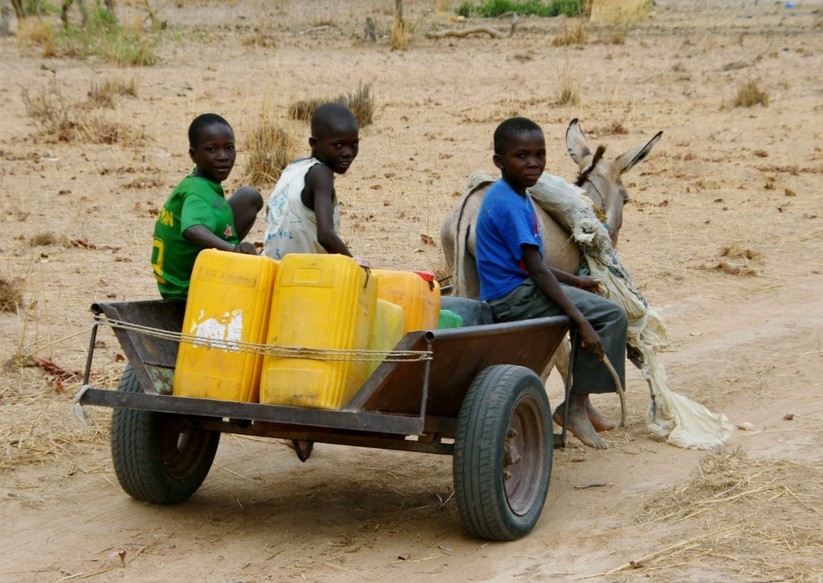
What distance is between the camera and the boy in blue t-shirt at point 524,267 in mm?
4887

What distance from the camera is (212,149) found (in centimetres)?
475

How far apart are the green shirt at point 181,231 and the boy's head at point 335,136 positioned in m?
0.48

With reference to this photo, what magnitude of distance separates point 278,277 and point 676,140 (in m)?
10.2

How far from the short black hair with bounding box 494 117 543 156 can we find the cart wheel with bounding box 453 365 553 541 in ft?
3.70

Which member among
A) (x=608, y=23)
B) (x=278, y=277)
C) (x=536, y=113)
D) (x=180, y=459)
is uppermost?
(x=608, y=23)

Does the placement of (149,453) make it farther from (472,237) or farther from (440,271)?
(440,271)

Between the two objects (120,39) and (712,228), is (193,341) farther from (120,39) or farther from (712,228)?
(120,39)

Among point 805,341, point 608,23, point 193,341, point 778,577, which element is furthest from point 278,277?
point 608,23

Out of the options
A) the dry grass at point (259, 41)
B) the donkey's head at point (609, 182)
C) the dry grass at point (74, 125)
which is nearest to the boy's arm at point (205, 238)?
the donkey's head at point (609, 182)

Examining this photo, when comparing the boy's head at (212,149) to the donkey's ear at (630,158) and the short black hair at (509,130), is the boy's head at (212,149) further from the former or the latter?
the donkey's ear at (630,158)

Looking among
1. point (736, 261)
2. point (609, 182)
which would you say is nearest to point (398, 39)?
point (736, 261)

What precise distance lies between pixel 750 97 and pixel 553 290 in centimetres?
1095

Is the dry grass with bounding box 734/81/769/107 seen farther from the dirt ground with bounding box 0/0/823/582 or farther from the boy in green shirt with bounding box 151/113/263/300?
the boy in green shirt with bounding box 151/113/263/300

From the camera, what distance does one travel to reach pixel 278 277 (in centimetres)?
401
